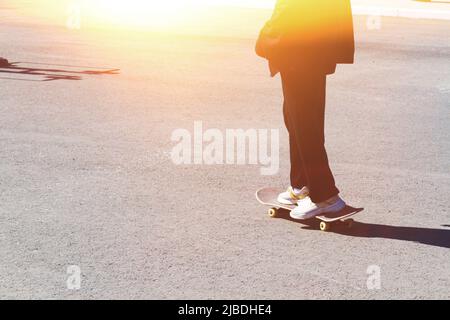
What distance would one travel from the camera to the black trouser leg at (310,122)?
601 cm

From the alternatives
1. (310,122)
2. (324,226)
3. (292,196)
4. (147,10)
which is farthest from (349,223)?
(147,10)

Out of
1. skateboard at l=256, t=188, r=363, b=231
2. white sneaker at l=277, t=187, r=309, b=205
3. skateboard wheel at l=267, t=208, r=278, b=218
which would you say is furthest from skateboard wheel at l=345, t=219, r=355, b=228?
skateboard wheel at l=267, t=208, r=278, b=218

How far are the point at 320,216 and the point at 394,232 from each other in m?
0.50

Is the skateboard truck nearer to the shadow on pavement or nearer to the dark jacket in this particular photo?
the shadow on pavement

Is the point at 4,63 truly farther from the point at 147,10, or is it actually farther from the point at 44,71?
the point at 147,10

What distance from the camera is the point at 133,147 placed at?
28.1 feet

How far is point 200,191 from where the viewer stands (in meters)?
7.12

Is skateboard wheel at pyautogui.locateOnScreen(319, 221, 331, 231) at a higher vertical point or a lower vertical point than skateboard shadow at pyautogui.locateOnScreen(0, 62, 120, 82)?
lower

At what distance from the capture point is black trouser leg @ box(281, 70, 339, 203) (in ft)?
19.7

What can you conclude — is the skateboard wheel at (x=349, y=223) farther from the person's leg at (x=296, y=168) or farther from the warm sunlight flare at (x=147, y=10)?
the warm sunlight flare at (x=147, y=10)

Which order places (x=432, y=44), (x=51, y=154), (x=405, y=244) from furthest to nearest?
(x=432, y=44)
(x=51, y=154)
(x=405, y=244)

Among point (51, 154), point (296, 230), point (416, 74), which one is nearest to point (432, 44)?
point (416, 74)
